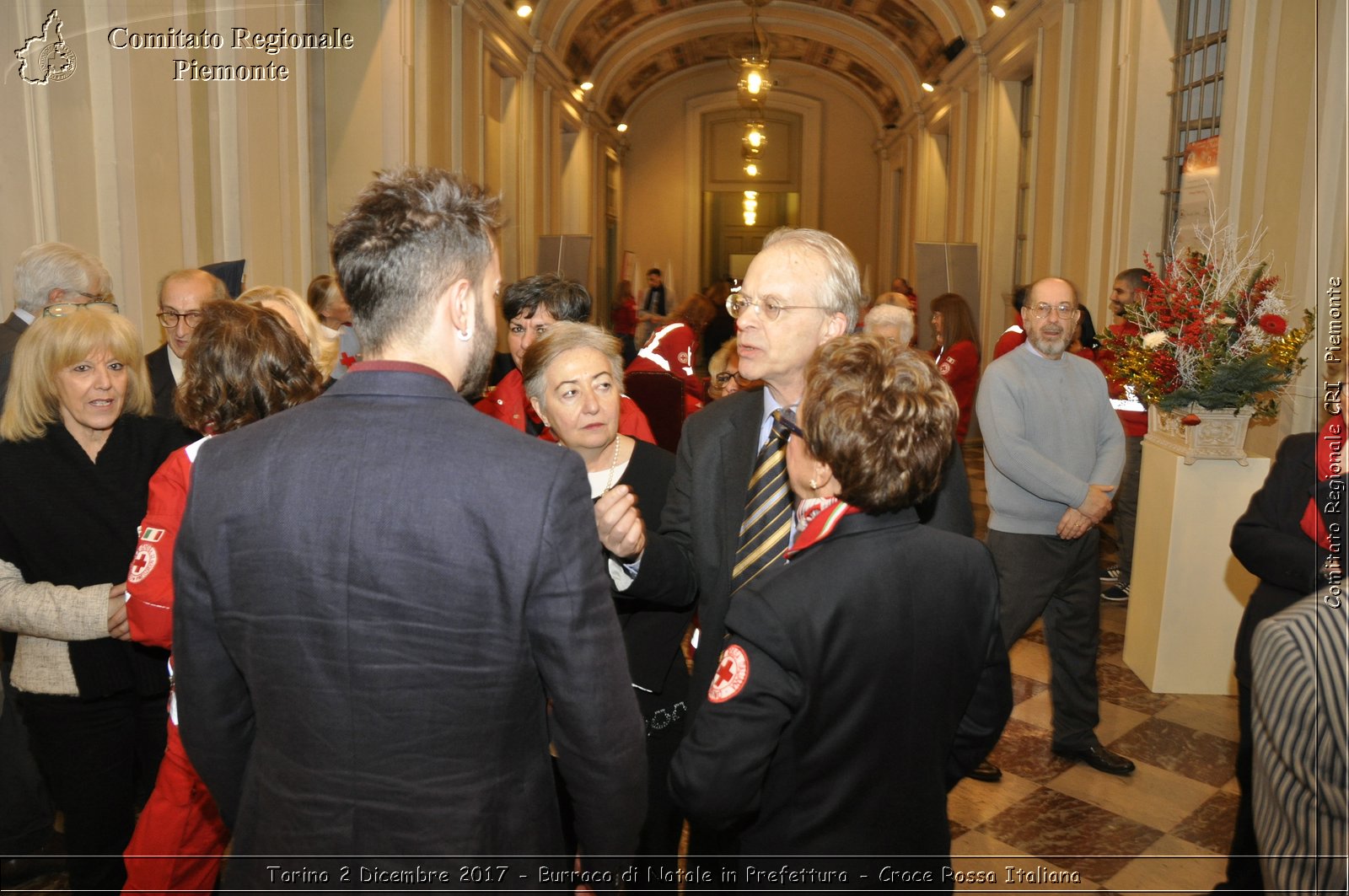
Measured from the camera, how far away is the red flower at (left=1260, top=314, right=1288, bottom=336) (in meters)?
4.22

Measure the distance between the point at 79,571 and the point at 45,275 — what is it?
1.89m

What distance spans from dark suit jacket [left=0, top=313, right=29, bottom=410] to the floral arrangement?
489cm

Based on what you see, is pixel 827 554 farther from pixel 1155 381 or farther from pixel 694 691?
pixel 1155 381

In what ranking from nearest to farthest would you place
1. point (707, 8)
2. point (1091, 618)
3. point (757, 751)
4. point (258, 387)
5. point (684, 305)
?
1. point (757, 751)
2. point (258, 387)
3. point (1091, 618)
4. point (684, 305)
5. point (707, 8)

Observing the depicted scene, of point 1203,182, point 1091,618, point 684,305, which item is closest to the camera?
point 1091,618

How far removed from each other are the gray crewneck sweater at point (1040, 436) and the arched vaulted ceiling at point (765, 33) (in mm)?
10662

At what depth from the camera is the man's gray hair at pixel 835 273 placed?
2.22 meters

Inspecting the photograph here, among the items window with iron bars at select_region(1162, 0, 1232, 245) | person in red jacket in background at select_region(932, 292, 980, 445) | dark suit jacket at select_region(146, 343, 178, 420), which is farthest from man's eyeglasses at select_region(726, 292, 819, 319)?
window with iron bars at select_region(1162, 0, 1232, 245)

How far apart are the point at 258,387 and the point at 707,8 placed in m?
18.7

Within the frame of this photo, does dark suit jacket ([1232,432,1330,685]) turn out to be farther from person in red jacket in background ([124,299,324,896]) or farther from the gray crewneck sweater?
person in red jacket in background ([124,299,324,896])

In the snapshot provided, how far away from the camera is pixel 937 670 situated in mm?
1713

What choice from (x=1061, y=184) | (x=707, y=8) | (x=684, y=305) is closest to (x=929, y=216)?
(x=707, y=8)

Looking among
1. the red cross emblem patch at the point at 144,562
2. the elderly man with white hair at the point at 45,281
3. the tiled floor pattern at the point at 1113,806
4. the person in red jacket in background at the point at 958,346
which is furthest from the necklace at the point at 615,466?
the person in red jacket in background at the point at 958,346

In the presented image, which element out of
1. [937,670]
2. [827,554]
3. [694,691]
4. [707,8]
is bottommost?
[694,691]
